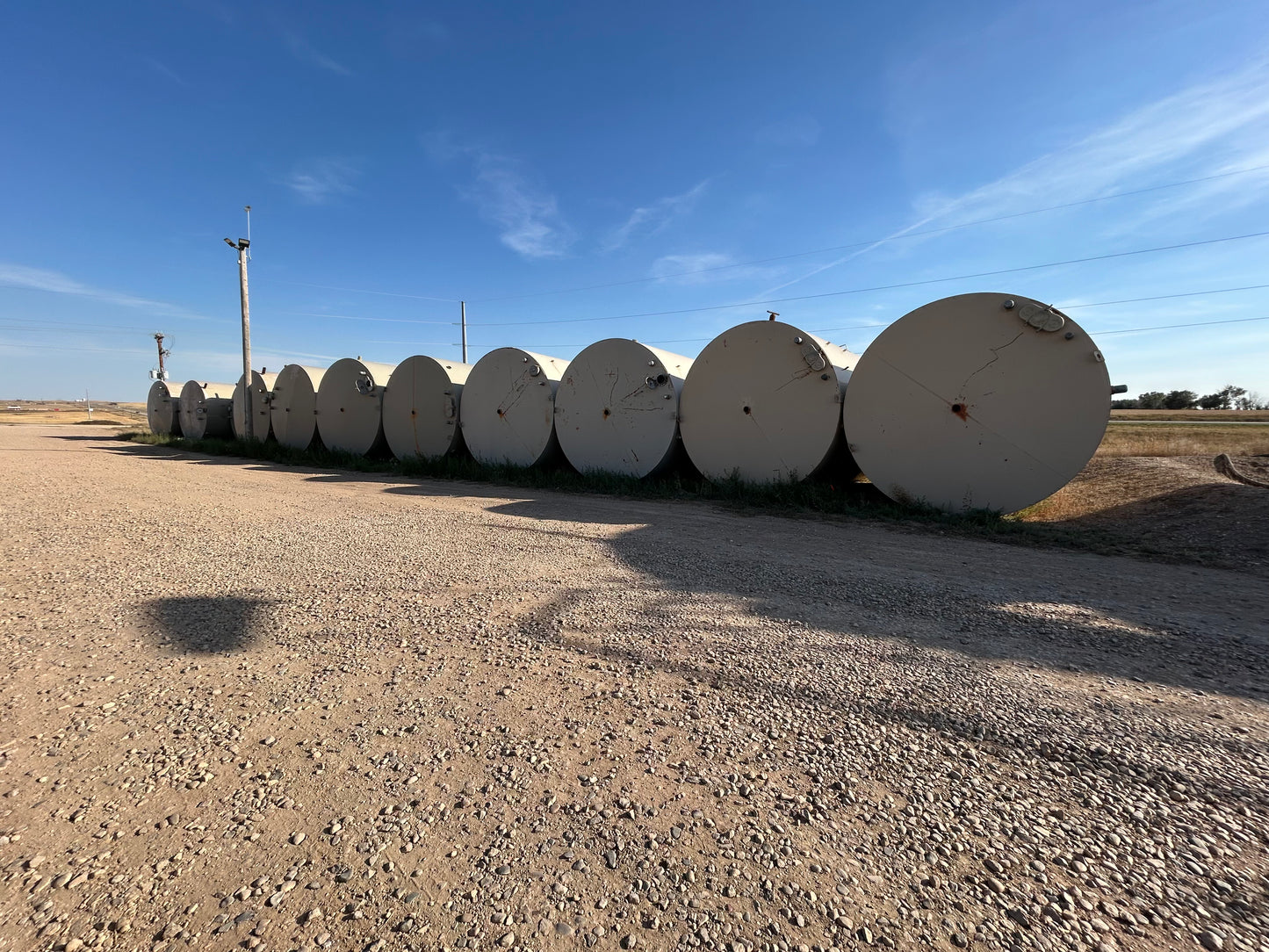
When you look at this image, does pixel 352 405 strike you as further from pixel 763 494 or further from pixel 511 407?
pixel 763 494

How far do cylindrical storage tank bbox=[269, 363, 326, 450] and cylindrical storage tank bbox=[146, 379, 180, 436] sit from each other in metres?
10.2

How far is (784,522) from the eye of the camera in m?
6.51

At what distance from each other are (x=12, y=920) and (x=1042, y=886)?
2599 mm

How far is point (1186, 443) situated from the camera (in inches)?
583

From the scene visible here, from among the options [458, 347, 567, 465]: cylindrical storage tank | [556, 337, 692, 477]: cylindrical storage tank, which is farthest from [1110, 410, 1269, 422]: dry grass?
[458, 347, 567, 465]: cylindrical storage tank

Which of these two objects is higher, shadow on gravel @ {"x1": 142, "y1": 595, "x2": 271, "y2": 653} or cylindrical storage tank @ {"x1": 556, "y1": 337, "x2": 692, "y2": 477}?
cylindrical storage tank @ {"x1": 556, "y1": 337, "x2": 692, "y2": 477}

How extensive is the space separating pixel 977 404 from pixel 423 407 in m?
10.0

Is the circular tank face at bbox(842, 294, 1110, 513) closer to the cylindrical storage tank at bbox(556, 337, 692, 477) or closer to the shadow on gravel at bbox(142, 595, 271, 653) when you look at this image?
the cylindrical storage tank at bbox(556, 337, 692, 477)

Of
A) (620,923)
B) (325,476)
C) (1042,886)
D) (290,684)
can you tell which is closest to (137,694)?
(290,684)

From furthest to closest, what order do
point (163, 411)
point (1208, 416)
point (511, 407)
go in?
point (1208, 416) → point (163, 411) → point (511, 407)

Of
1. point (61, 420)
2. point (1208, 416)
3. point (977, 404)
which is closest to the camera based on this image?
point (977, 404)

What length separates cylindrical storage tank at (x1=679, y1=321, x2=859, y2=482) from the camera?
298 inches

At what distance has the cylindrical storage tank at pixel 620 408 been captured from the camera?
8961 mm

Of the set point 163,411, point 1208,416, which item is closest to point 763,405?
point 163,411
